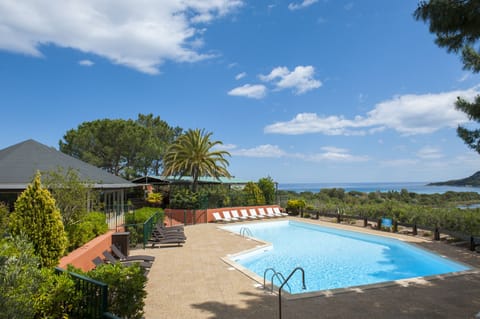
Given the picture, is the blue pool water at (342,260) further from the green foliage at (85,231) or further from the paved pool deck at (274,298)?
the green foliage at (85,231)

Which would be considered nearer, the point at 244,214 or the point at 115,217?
the point at 115,217

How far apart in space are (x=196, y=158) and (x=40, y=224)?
63.4ft

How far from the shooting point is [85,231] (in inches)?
388

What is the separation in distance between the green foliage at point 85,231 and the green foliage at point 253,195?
15583 mm

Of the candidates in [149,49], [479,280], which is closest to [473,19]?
[479,280]

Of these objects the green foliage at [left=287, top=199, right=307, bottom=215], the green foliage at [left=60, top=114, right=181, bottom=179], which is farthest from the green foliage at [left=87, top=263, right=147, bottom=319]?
the green foliage at [left=60, top=114, right=181, bottom=179]

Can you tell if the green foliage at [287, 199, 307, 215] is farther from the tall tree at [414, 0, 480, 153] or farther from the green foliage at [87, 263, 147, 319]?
the green foliage at [87, 263, 147, 319]

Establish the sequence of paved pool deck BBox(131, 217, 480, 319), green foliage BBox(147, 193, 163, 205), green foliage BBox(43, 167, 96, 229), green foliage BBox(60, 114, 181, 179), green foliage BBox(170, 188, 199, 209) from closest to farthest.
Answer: paved pool deck BBox(131, 217, 480, 319) < green foliage BBox(43, 167, 96, 229) < green foliage BBox(170, 188, 199, 209) < green foliage BBox(147, 193, 163, 205) < green foliage BBox(60, 114, 181, 179)

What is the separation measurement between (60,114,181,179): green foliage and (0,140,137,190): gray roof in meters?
17.7

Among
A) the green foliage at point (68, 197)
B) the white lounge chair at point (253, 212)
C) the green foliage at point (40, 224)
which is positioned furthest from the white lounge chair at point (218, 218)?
the green foliage at point (40, 224)

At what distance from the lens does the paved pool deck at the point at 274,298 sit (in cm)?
650

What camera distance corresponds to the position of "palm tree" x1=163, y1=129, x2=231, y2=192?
26359mm

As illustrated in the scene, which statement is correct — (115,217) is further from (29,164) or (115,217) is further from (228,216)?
(228,216)

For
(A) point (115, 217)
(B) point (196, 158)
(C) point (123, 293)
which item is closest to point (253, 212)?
(B) point (196, 158)
